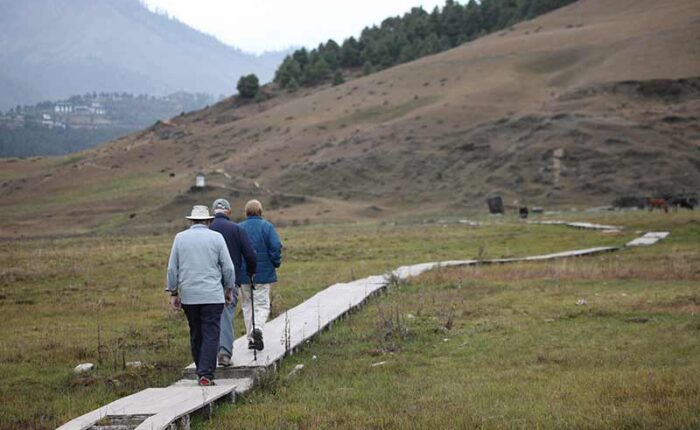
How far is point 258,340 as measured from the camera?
11875 mm

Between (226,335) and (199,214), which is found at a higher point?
(199,214)

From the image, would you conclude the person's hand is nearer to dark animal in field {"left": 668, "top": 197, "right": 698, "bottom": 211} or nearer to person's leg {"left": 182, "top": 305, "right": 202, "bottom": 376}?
person's leg {"left": 182, "top": 305, "right": 202, "bottom": 376}

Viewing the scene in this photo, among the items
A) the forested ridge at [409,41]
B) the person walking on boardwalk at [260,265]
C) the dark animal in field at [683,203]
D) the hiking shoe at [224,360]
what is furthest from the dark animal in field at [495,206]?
the forested ridge at [409,41]

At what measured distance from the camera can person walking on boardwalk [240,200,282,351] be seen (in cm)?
1267

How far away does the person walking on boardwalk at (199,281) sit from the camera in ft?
34.7

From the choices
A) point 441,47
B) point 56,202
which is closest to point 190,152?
point 56,202

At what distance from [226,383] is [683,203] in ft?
154

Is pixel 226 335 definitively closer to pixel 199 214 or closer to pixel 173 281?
pixel 173 281

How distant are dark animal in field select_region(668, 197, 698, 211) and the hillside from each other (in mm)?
9252

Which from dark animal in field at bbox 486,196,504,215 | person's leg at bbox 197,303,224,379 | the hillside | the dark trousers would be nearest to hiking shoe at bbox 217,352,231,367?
the dark trousers

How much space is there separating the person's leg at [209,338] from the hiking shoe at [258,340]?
949 millimetres

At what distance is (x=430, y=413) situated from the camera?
860 centimetres

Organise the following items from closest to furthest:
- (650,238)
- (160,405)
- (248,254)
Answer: (160,405) → (248,254) → (650,238)

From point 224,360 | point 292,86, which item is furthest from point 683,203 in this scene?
point 292,86
